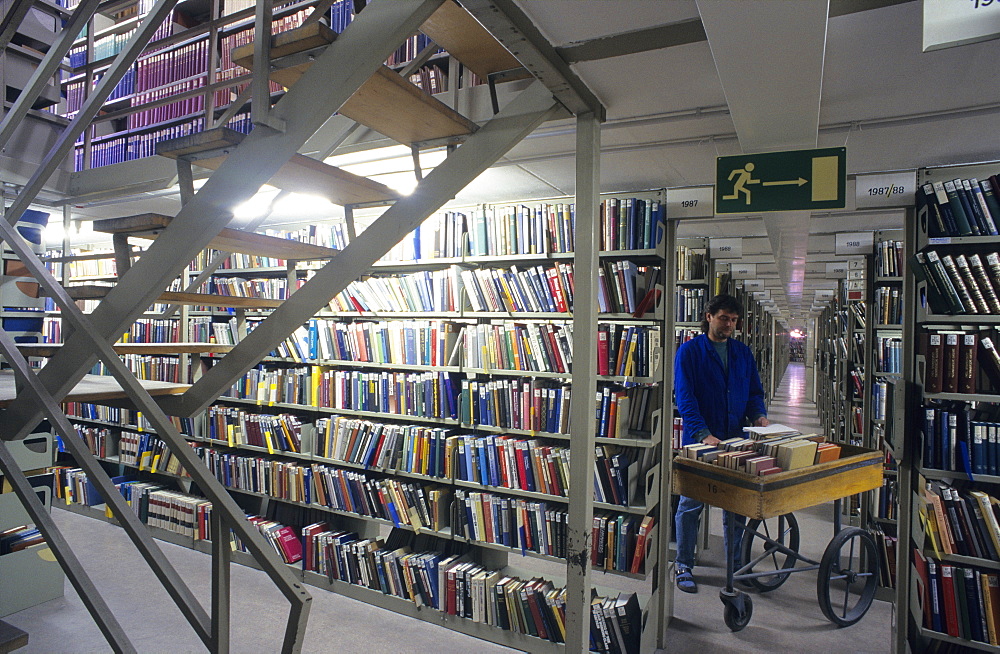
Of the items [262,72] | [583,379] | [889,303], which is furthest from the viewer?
[889,303]

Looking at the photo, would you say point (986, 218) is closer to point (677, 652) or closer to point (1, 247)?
point (677, 652)

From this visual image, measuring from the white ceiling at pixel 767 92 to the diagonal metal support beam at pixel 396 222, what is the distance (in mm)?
243

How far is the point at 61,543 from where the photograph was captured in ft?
5.92

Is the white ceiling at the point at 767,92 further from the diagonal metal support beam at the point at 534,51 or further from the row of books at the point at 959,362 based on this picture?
the row of books at the point at 959,362

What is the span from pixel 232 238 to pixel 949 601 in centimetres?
332

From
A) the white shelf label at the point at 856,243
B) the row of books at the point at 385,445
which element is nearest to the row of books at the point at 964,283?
the white shelf label at the point at 856,243

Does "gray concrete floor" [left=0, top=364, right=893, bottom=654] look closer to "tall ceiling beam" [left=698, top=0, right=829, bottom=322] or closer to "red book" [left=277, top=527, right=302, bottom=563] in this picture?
"red book" [left=277, top=527, right=302, bottom=563]

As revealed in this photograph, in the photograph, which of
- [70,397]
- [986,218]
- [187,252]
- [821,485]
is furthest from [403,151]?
[986,218]

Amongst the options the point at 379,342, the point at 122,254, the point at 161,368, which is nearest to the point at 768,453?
the point at 379,342

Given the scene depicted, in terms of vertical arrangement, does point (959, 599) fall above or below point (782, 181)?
below

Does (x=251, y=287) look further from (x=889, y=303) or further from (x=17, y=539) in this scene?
(x=889, y=303)

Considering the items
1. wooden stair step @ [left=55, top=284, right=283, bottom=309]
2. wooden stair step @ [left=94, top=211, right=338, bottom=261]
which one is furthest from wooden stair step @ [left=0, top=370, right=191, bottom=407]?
wooden stair step @ [left=94, top=211, right=338, bottom=261]

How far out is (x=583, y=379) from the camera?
2.05m

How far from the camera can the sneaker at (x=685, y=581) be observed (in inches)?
136
